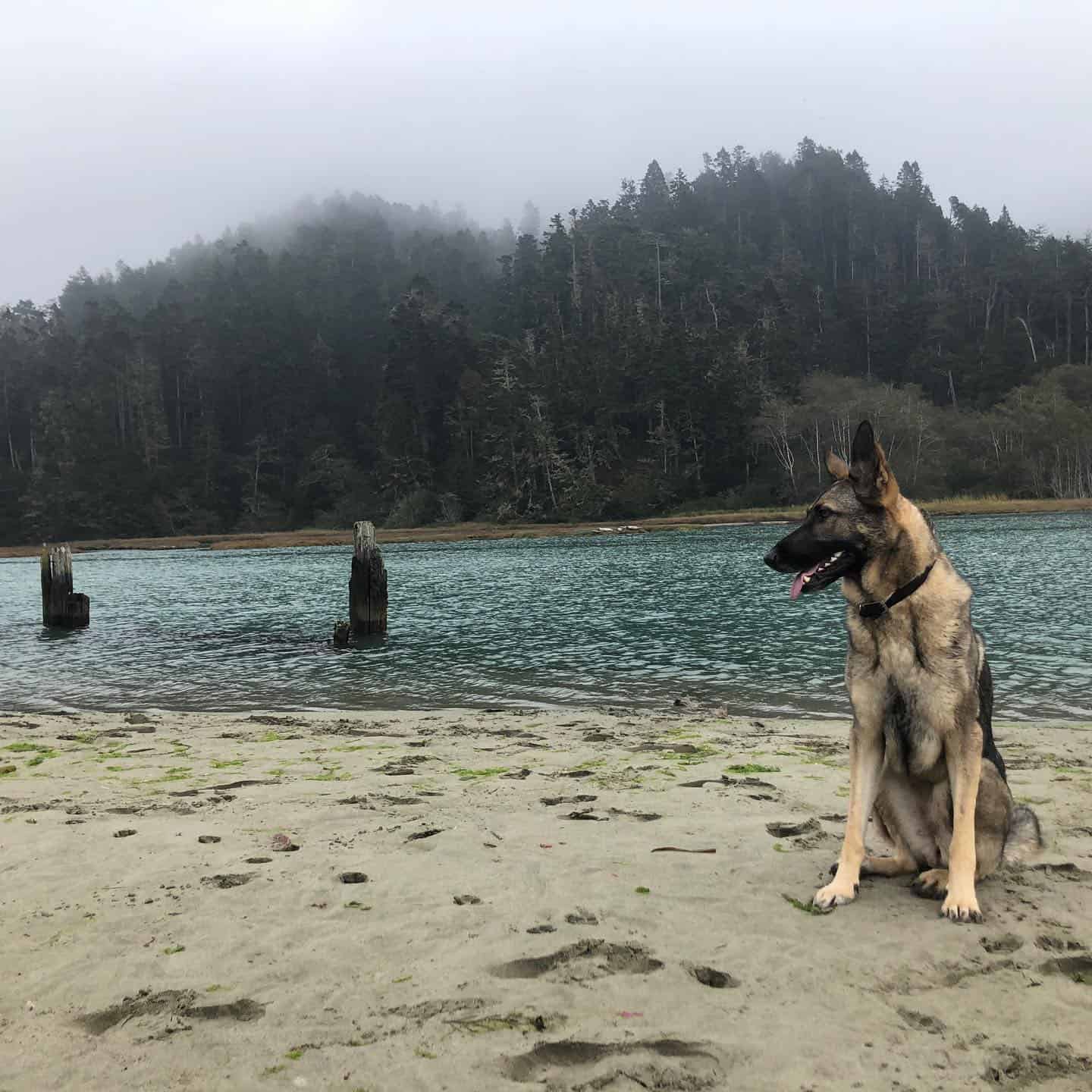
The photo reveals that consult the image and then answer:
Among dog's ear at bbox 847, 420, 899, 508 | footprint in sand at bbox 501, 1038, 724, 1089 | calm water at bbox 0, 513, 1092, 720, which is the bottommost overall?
calm water at bbox 0, 513, 1092, 720

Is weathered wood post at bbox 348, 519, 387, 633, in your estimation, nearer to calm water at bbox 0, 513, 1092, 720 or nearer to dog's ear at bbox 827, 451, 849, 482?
calm water at bbox 0, 513, 1092, 720

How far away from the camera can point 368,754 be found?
28.8 feet

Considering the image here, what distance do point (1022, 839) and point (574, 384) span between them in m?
115

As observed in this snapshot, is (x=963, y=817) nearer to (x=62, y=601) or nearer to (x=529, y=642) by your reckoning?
(x=529, y=642)

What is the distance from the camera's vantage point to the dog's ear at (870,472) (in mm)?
Result: 4281

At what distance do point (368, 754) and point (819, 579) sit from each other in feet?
18.8

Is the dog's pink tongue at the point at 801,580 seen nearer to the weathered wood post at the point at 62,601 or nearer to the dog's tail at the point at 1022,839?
the dog's tail at the point at 1022,839

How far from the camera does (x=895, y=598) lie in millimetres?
4348

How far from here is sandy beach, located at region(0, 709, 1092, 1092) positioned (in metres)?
2.94

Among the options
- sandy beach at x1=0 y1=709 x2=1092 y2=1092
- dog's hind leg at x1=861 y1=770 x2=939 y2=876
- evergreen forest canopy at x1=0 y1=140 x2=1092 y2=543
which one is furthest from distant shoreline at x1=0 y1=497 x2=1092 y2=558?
dog's hind leg at x1=861 y1=770 x2=939 y2=876

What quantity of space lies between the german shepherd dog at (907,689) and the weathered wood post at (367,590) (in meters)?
17.2

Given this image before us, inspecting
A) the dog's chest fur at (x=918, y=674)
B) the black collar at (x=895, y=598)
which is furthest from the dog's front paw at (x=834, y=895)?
the black collar at (x=895, y=598)

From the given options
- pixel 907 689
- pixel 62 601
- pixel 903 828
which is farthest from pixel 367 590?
pixel 907 689

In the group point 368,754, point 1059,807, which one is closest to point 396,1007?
point 1059,807
